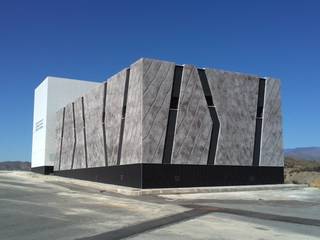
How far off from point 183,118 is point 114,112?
647 centimetres

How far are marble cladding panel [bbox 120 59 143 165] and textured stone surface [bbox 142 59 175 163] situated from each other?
0.33m

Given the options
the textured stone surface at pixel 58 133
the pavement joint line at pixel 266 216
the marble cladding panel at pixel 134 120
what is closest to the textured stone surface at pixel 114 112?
the marble cladding panel at pixel 134 120

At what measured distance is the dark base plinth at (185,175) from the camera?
31266 mm

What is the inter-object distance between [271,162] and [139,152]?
11873mm

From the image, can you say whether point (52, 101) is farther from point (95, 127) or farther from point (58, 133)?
point (95, 127)

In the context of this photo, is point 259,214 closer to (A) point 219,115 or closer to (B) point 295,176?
(A) point 219,115

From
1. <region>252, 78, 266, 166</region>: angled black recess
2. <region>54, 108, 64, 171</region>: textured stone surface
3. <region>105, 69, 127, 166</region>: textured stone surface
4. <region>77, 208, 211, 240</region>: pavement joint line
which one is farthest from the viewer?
<region>54, 108, 64, 171</region>: textured stone surface

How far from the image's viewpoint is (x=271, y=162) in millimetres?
37625

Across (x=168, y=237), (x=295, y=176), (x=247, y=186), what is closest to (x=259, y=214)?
(x=168, y=237)

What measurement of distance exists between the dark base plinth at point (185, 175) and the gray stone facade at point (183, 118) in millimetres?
402

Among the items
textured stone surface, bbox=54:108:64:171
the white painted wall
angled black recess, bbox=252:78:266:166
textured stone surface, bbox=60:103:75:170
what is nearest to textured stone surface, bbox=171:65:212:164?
angled black recess, bbox=252:78:266:166

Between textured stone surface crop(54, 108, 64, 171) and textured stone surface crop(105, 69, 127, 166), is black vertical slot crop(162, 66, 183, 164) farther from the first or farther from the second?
textured stone surface crop(54, 108, 64, 171)

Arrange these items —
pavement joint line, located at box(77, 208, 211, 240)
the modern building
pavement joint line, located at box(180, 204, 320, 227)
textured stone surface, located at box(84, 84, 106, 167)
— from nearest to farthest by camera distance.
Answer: pavement joint line, located at box(77, 208, 211, 240) < pavement joint line, located at box(180, 204, 320, 227) < the modern building < textured stone surface, located at box(84, 84, 106, 167)

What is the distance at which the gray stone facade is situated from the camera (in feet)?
104
